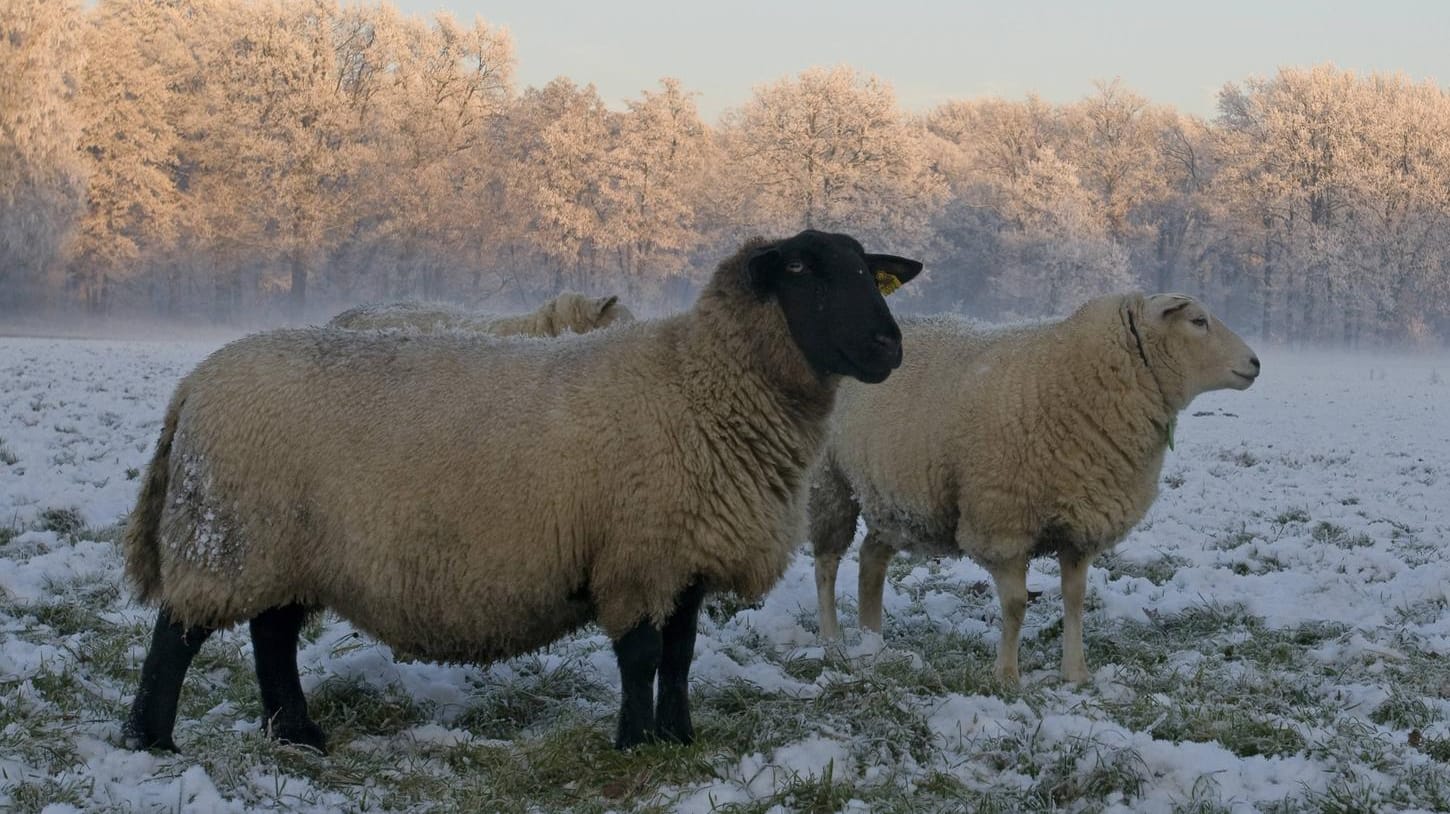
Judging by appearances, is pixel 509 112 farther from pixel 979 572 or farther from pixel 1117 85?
pixel 979 572

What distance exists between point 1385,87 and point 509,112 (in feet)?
116

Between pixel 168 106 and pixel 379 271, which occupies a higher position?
pixel 168 106

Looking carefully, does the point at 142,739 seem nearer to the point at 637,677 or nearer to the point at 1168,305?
the point at 637,677

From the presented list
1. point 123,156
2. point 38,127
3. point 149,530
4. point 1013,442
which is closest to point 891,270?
point 1013,442

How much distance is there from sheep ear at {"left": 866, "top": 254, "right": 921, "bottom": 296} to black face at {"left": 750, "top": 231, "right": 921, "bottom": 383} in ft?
1.59

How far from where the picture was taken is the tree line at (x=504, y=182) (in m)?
40.8

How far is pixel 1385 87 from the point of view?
52344 mm

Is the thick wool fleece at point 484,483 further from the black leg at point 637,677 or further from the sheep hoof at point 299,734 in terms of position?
the sheep hoof at point 299,734

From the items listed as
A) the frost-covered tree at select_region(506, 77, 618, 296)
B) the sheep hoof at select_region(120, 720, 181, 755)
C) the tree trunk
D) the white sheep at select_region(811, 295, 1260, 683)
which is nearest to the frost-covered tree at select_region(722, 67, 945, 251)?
the frost-covered tree at select_region(506, 77, 618, 296)

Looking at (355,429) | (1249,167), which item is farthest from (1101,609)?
(1249,167)

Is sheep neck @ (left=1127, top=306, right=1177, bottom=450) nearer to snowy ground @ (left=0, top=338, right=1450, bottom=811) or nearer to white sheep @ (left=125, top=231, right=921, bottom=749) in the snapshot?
snowy ground @ (left=0, top=338, right=1450, bottom=811)

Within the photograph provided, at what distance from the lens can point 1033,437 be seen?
6.69 meters

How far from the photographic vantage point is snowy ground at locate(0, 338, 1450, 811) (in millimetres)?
4348

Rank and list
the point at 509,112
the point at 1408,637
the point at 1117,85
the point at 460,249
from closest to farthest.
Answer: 1. the point at 1408,637
2. the point at 460,249
3. the point at 509,112
4. the point at 1117,85
